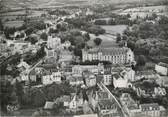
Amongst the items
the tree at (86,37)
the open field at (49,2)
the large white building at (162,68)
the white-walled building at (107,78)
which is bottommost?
the white-walled building at (107,78)

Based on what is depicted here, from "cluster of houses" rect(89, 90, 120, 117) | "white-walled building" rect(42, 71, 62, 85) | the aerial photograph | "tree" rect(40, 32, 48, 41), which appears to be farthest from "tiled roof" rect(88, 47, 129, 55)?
"cluster of houses" rect(89, 90, 120, 117)

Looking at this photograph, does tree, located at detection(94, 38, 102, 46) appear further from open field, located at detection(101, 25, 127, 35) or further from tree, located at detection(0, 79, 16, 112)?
tree, located at detection(0, 79, 16, 112)

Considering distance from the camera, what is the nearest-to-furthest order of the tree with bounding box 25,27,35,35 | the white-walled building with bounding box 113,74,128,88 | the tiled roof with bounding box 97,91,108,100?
1. the tiled roof with bounding box 97,91,108,100
2. the white-walled building with bounding box 113,74,128,88
3. the tree with bounding box 25,27,35,35

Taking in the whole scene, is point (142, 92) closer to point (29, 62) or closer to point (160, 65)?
point (160, 65)

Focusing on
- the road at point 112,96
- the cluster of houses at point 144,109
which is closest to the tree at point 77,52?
the road at point 112,96

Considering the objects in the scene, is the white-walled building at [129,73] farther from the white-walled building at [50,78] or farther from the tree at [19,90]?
the tree at [19,90]

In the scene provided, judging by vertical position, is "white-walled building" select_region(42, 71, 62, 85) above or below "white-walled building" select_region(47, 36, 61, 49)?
below

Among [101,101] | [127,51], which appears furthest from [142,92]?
[127,51]

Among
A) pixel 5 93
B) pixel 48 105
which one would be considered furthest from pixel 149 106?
pixel 5 93

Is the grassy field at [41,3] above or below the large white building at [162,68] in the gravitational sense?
above

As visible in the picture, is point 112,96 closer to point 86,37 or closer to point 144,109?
point 144,109
